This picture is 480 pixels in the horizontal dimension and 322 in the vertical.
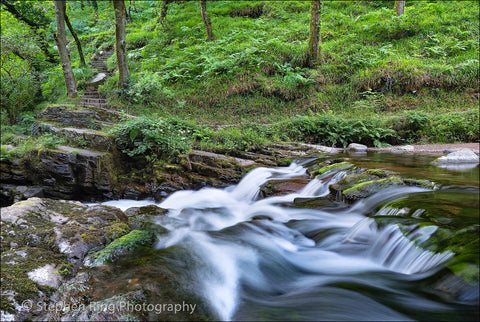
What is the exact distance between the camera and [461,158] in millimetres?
6867

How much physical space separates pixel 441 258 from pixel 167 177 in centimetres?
653

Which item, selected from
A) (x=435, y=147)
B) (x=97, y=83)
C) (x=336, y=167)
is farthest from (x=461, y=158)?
(x=97, y=83)

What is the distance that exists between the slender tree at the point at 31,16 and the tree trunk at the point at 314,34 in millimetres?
16000

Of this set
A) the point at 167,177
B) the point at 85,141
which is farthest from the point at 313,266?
the point at 85,141

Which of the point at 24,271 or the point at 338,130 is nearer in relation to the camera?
the point at 24,271

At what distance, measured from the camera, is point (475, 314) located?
8.58ft

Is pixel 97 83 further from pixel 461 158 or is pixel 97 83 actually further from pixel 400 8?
pixel 400 8

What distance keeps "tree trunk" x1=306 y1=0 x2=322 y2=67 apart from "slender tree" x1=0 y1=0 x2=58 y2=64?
16000mm

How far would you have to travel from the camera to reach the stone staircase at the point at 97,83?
44.8ft

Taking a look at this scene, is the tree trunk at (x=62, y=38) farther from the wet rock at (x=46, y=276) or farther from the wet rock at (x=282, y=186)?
the wet rock at (x=46, y=276)

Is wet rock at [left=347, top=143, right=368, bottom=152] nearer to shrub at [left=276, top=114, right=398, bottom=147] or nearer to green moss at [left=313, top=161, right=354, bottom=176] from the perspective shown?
shrub at [left=276, top=114, right=398, bottom=147]

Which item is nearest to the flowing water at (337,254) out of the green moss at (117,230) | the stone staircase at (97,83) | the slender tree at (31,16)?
the green moss at (117,230)

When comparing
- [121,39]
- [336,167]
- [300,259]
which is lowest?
[300,259]

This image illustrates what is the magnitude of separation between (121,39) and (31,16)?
11359 millimetres
